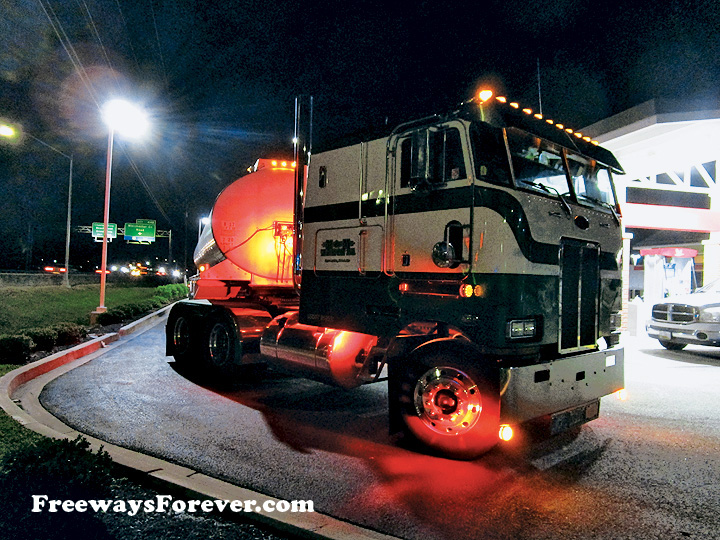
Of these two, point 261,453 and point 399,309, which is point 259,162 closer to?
point 399,309

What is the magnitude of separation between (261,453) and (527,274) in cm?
296

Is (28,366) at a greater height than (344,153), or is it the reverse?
(344,153)

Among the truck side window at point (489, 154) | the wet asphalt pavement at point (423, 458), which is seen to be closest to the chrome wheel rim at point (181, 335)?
the wet asphalt pavement at point (423, 458)

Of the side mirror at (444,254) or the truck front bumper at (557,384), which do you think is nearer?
the truck front bumper at (557,384)

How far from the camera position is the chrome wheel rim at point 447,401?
4.51 m

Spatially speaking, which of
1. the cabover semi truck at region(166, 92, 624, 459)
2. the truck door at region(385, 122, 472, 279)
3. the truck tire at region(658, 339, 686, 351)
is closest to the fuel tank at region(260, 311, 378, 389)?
the cabover semi truck at region(166, 92, 624, 459)

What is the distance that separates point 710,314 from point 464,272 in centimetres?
815

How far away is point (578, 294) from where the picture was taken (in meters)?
5.06

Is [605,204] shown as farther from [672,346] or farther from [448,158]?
[672,346]

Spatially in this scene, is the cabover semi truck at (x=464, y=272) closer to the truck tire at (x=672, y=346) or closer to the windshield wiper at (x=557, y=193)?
the windshield wiper at (x=557, y=193)

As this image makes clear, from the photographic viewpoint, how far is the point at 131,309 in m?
17.6

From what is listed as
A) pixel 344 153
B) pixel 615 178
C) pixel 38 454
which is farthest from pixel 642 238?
pixel 38 454

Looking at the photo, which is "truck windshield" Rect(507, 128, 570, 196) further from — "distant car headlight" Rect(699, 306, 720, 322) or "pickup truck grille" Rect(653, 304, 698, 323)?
"pickup truck grille" Rect(653, 304, 698, 323)

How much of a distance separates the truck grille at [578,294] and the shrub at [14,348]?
28.5 ft
